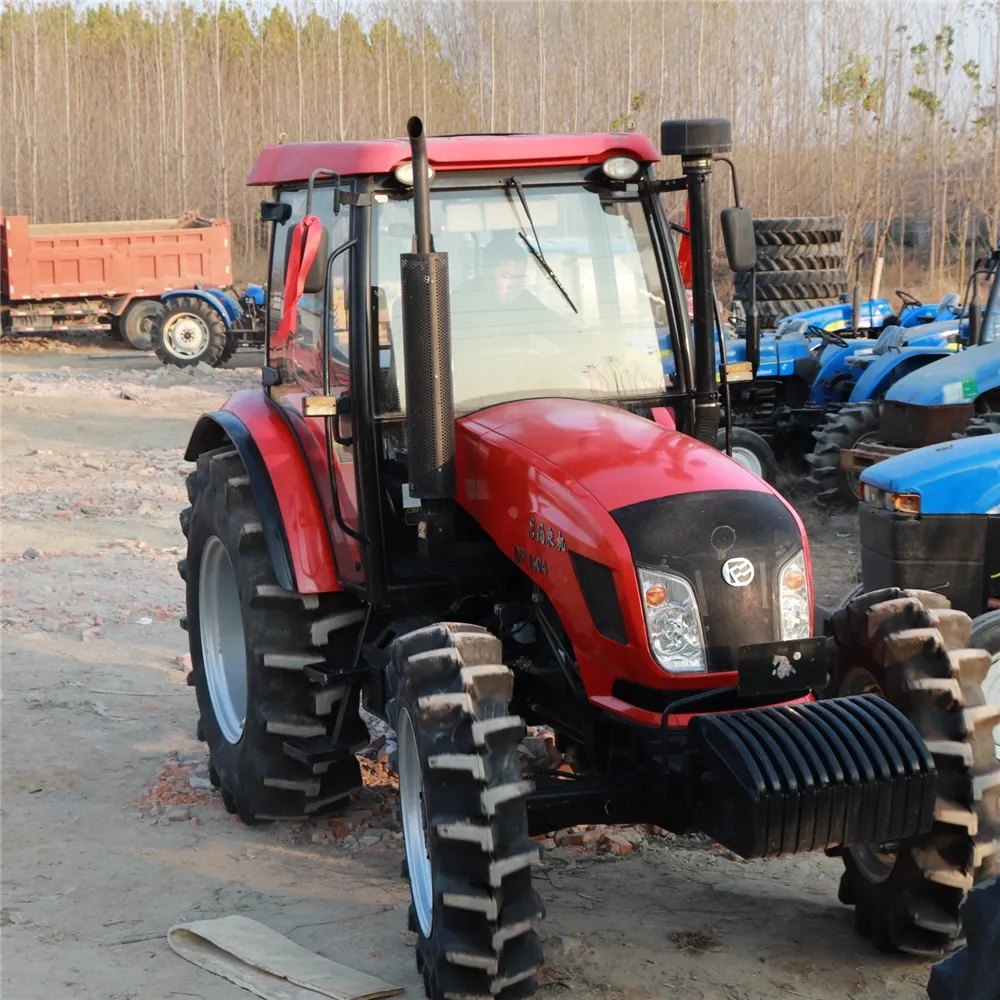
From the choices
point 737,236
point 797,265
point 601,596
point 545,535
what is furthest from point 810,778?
point 797,265

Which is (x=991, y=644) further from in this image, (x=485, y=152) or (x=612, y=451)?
(x=485, y=152)

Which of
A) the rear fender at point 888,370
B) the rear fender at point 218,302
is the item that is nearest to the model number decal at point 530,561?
the rear fender at point 888,370

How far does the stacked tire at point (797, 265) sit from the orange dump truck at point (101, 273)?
11059mm

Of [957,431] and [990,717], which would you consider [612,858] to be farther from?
[957,431]

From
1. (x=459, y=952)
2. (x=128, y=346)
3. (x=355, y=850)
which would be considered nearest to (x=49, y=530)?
(x=355, y=850)

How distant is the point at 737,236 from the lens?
477 centimetres

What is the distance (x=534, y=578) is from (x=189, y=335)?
19.5m

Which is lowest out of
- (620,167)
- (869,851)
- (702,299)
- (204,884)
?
(204,884)

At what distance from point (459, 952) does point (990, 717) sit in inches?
63.2

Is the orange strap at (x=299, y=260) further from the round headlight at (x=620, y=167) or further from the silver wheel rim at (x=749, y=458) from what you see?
the silver wheel rim at (x=749, y=458)

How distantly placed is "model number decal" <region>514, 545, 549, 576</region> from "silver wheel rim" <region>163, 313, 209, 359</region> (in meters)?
19.2

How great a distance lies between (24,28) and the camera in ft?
128

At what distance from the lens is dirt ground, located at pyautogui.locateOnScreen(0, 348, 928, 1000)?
424cm

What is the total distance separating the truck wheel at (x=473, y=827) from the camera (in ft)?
12.3
